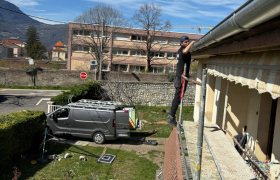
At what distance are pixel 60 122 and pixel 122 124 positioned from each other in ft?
11.1

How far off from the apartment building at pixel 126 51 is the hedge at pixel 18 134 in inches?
1279

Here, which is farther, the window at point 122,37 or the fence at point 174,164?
the window at point 122,37

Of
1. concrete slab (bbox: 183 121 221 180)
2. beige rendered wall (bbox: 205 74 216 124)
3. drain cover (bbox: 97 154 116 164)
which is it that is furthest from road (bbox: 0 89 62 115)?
concrete slab (bbox: 183 121 221 180)

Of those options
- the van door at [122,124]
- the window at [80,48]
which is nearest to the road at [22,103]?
the van door at [122,124]

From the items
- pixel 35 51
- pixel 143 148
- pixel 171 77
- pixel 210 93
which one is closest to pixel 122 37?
pixel 171 77

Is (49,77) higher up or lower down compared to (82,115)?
higher up

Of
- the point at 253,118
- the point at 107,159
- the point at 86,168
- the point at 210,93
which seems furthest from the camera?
the point at 210,93

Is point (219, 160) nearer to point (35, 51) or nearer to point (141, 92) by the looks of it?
point (141, 92)

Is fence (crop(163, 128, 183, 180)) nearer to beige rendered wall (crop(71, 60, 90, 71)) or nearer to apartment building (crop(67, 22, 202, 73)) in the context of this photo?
apartment building (crop(67, 22, 202, 73))

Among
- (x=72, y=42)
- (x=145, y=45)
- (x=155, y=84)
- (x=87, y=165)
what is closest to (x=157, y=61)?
(x=145, y=45)

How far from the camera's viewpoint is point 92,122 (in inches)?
496

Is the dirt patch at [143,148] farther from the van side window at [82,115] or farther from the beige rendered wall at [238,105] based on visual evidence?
the beige rendered wall at [238,105]

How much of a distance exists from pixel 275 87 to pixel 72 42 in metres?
42.4

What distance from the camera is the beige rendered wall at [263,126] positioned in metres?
6.20
